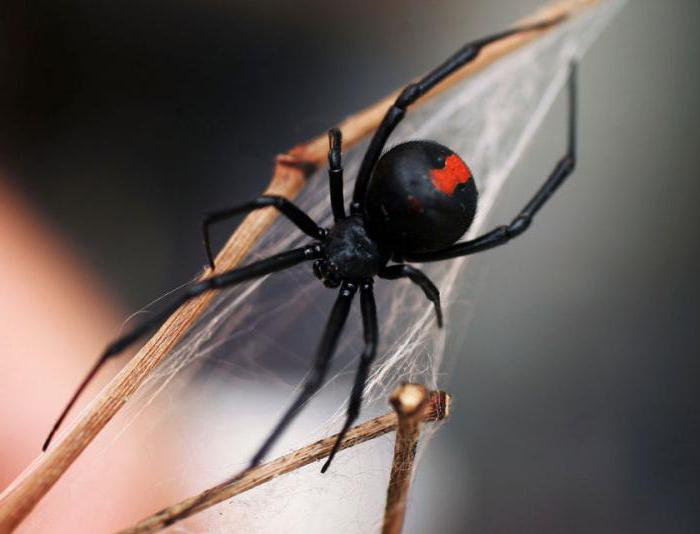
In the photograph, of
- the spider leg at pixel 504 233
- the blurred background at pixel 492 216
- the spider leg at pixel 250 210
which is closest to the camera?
the spider leg at pixel 250 210

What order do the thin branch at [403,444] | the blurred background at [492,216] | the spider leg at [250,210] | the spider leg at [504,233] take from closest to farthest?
the thin branch at [403,444]
the spider leg at [250,210]
the spider leg at [504,233]
the blurred background at [492,216]

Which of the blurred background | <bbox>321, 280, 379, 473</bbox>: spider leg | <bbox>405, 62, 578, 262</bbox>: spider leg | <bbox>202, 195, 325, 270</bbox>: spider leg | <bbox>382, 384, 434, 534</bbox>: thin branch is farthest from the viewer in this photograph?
the blurred background

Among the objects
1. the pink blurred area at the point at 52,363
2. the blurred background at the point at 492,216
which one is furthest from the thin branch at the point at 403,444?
the blurred background at the point at 492,216

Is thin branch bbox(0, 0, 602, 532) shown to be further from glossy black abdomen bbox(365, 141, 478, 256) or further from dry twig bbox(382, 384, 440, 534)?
dry twig bbox(382, 384, 440, 534)

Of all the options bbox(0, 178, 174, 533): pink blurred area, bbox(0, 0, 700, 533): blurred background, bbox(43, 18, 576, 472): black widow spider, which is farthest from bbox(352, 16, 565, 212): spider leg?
bbox(0, 178, 174, 533): pink blurred area

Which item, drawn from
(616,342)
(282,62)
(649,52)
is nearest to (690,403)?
(616,342)

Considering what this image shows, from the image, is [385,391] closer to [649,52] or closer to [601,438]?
[601,438]

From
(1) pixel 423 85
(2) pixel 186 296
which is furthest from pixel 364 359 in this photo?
(1) pixel 423 85

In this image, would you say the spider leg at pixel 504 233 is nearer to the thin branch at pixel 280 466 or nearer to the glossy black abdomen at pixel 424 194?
the glossy black abdomen at pixel 424 194
